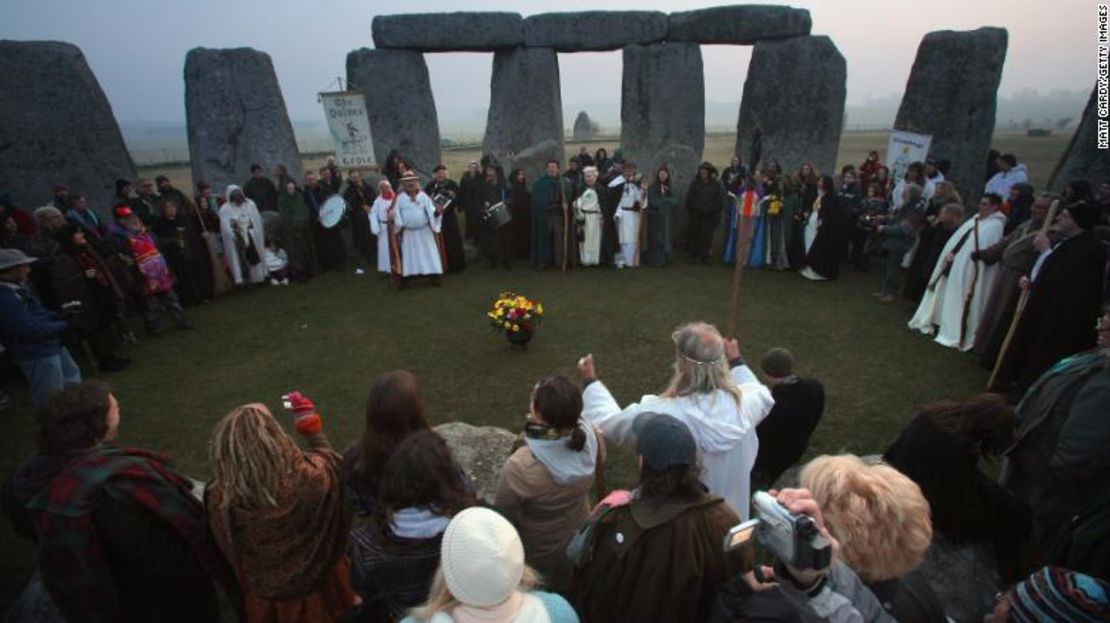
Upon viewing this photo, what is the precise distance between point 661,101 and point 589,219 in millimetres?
5503

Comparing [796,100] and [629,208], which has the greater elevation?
[796,100]

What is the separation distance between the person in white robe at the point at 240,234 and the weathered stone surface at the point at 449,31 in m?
5.87

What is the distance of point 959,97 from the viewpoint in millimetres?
11719

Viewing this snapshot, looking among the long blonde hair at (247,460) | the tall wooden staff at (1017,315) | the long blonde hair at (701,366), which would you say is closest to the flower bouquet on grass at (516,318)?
the long blonde hair at (701,366)

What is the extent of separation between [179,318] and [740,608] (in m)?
8.48

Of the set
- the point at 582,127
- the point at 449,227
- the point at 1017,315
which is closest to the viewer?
the point at 1017,315

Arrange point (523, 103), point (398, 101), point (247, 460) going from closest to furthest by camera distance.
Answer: point (247, 460), point (398, 101), point (523, 103)

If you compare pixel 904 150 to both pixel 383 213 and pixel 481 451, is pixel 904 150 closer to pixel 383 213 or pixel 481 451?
pixel 383 213

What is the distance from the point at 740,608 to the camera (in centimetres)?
163

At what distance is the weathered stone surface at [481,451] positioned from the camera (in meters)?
3.92

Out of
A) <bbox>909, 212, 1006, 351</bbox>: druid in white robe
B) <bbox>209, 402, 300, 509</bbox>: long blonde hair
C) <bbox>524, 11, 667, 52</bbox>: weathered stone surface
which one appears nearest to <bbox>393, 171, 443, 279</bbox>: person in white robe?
<bbox>524, 11, 667, 52</bbox>: weathered stone surface

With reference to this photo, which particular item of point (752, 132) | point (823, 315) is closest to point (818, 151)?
point (752, 132)

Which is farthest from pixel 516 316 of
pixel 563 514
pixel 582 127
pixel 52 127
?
pixel 582 127

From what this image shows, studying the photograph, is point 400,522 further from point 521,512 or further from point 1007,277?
point 1007,277
